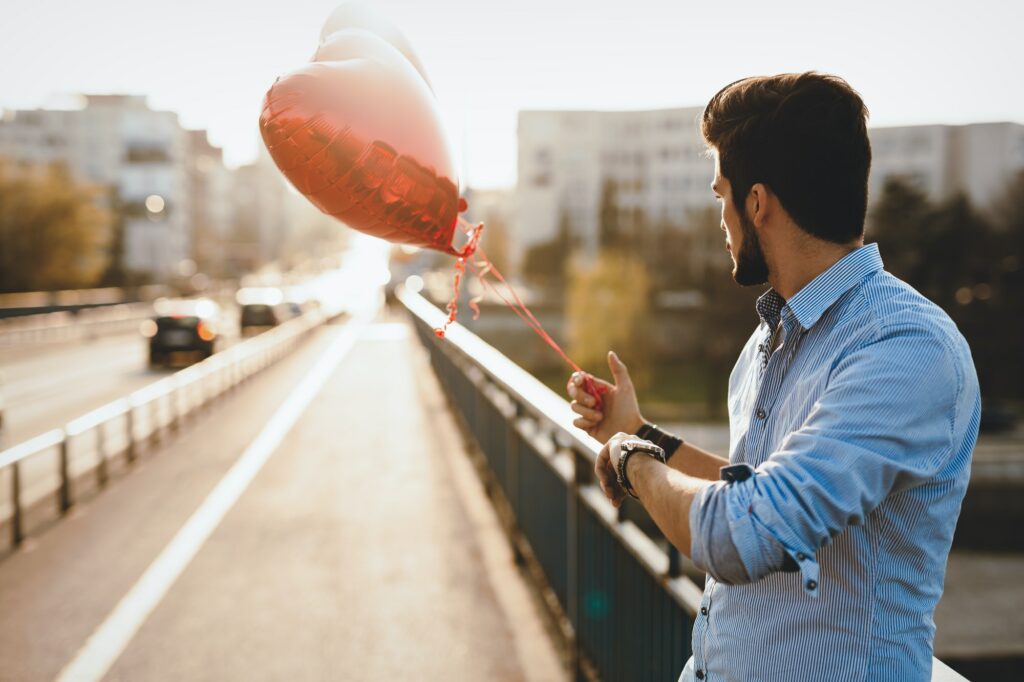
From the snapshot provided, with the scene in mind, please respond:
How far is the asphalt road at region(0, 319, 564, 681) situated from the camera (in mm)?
4719

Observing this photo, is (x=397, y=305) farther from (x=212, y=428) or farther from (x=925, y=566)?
(x=925, y=566)

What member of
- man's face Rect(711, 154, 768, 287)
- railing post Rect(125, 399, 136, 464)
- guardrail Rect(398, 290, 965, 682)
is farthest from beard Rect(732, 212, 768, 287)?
railing post Rect(125, 399, 136, 464)

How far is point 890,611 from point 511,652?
11.6 ft

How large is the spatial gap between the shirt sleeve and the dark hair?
0.28m

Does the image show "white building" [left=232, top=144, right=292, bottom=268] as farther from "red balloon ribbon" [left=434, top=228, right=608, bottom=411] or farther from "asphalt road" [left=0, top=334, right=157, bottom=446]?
"red balloon ribbon" [left=434, top=228, right=608, bottom=411]

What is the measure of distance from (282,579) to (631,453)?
4.82m

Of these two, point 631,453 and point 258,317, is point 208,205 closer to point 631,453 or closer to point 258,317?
point 258,317

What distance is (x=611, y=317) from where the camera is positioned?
62531mm

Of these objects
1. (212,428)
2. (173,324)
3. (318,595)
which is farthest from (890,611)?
(173,324)

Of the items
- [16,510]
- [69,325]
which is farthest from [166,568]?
[69,325]

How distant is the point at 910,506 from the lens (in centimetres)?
151

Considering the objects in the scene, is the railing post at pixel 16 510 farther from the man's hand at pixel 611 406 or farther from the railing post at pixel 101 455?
the man's hand at pixel 611 406

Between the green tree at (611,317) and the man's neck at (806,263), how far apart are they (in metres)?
57.8

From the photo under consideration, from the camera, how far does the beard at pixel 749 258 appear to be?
5.54 feet
